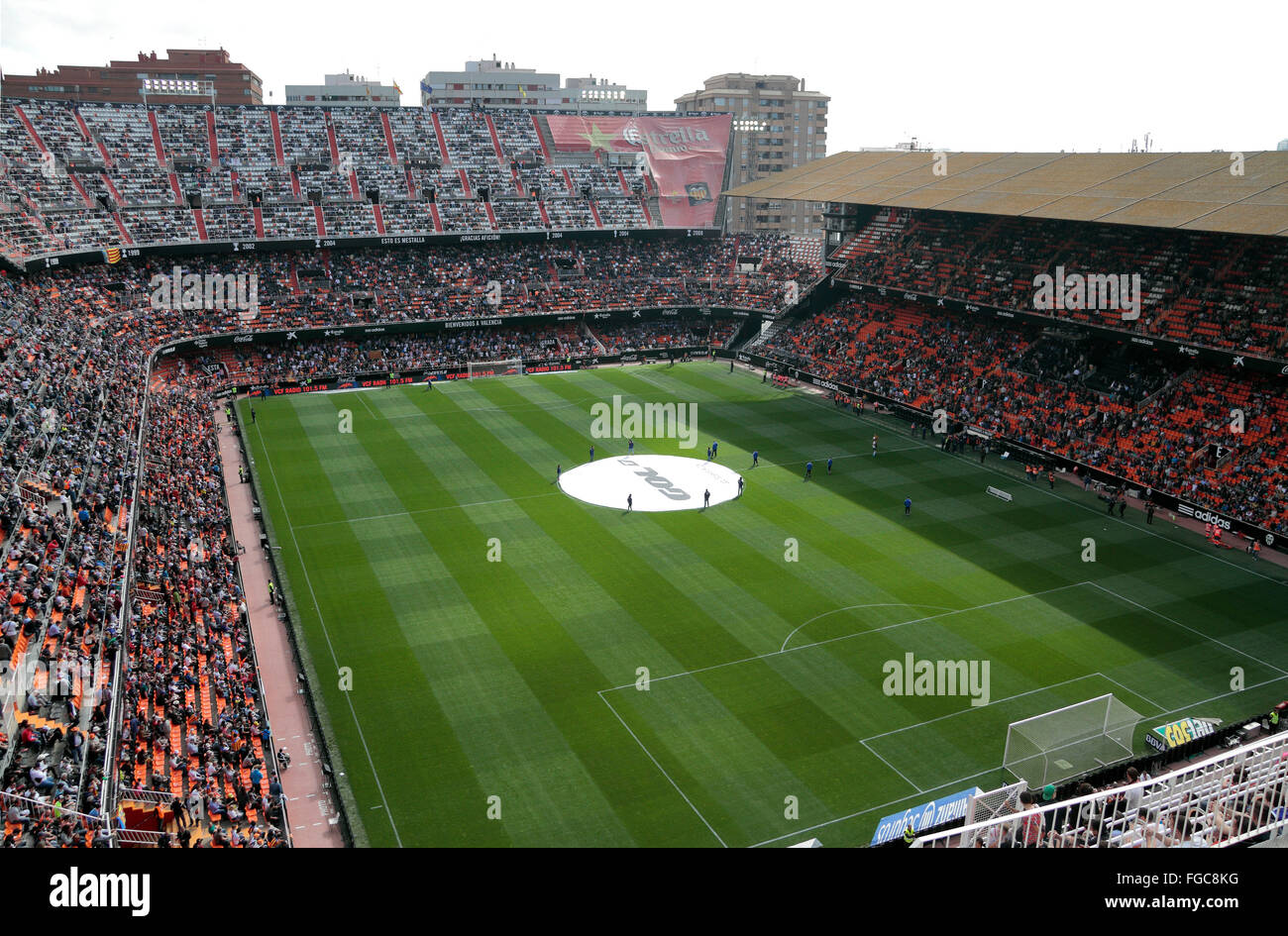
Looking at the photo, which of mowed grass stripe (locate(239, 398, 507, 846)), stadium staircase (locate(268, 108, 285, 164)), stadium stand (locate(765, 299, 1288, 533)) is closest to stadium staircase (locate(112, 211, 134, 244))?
stadium staircase (locate(268, 108, 285, 164))

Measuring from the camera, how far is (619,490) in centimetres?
4469

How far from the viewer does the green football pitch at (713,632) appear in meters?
23.7

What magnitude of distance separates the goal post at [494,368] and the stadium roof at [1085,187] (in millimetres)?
22684

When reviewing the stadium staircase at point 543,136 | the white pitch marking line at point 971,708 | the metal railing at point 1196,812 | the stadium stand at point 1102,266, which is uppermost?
the stadium staircase at point 543,136

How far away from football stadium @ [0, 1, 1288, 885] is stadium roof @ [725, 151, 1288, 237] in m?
0.43

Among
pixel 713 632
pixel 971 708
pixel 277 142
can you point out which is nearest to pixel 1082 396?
pixel 971 708

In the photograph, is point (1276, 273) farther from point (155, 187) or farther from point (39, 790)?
point (155, 187)

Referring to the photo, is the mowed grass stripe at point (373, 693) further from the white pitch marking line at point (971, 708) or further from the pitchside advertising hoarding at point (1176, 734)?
the pitchside advertising hoarding at point (1176, 734)

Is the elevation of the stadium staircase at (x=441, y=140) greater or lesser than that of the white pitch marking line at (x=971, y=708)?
greater

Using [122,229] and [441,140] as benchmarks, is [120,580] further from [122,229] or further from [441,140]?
[441,140]

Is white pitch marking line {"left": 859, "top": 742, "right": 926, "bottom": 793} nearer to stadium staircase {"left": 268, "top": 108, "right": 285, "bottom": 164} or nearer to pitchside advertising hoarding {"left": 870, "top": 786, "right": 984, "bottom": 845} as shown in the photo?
pitchside advertising hoarding {"left": 870, "top": 786, "right": 984, "bottom": 845}

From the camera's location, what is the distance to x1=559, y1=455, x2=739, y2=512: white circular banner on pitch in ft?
142

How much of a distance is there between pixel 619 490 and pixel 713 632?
14536mm

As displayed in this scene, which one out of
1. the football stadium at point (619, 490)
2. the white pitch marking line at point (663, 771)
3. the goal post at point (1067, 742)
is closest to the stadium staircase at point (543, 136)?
the football stadium at point (619, 490)
